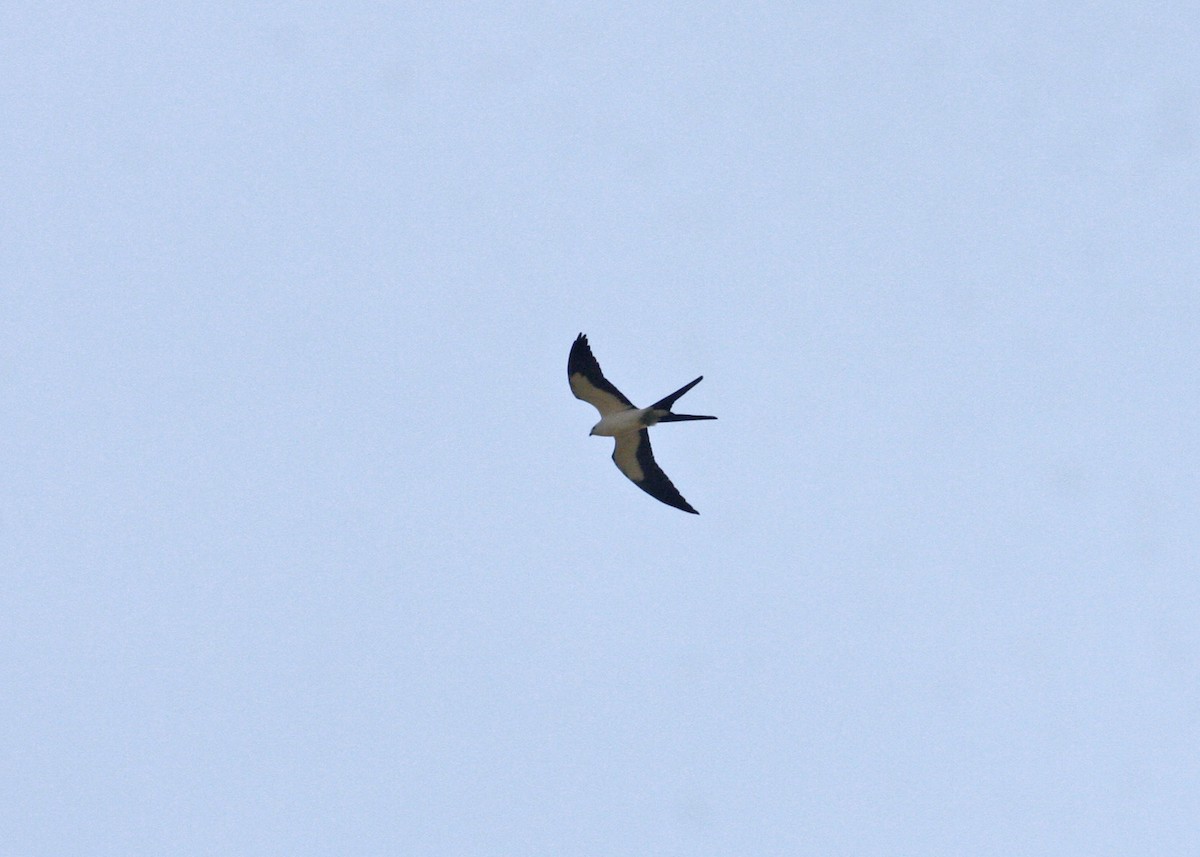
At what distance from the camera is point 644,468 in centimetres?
2320

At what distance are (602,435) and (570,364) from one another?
1274 mm

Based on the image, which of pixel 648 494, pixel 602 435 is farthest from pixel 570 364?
pixel 648 494

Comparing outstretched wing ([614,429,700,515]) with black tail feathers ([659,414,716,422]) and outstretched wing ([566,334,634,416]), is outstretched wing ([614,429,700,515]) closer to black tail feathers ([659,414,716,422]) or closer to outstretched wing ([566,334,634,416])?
outstretched wing ([566,334,634,416])

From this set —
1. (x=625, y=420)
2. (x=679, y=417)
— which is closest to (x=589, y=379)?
(x=625, y=420)

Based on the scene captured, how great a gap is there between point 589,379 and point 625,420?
93 centimetres

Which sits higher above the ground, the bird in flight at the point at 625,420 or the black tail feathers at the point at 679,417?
the bird in flight at the point at 625,420

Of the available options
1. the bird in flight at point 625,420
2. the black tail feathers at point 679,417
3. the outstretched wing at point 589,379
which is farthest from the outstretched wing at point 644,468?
the black tail feathers at point 679,417

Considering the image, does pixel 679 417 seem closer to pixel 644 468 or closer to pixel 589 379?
pixel 589 379

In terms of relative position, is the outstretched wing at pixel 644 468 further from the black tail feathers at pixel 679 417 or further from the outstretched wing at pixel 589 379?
the black tail feathers at pixel 679 417

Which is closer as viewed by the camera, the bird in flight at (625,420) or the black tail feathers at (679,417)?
the black tail feathers at (679,417)

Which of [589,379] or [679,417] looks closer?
[679,417]

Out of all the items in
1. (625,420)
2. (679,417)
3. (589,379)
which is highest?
(589,379)

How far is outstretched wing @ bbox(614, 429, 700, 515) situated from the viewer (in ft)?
74.8

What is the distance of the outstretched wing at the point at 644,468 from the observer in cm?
2281
